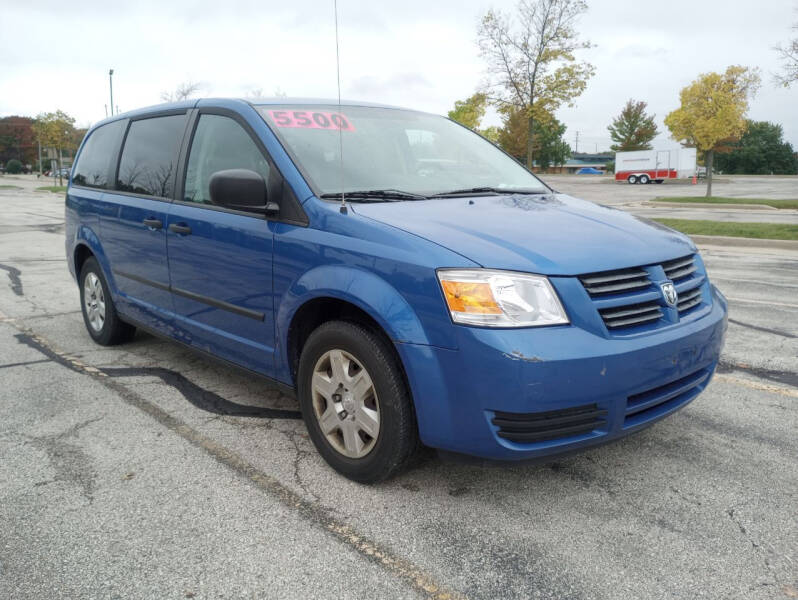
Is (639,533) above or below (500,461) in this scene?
below

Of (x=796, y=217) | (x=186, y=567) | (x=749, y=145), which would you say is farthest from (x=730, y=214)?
(x=749, y=145)

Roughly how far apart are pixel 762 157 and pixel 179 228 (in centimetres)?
7591

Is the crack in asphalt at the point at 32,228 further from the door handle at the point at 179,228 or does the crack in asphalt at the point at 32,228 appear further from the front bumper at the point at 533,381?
the front bumper at the point at 533,381

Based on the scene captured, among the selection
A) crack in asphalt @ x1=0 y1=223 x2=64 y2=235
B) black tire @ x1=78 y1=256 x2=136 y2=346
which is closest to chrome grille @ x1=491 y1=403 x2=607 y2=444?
black tire @ x1=78 y1=256 x2=136 y2=346

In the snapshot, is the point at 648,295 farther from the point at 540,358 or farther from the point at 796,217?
the point at 796,217

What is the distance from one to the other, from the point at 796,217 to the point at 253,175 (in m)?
19.3

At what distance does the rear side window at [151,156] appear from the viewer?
4.16m

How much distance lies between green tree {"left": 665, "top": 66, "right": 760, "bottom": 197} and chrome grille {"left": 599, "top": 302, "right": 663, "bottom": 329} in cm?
2627

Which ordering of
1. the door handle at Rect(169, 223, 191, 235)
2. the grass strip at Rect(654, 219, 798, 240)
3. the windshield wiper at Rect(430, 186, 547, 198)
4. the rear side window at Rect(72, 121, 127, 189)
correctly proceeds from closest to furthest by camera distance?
the windshield wiper at Rect(430, 186, 547, 198) → the door handle at Rect(169, 223, 191, 235) → the rear side window at Rect(72, 121, 127, 189) → the grass strip at Rect(654, 219, 798, 240)

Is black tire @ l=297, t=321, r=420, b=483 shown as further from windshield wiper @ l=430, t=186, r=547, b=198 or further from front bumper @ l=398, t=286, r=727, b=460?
windshield wiper @ l=430, t=186, r=547, b=198

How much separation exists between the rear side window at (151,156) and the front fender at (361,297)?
152 centimetres

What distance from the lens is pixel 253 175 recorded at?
3176 mm

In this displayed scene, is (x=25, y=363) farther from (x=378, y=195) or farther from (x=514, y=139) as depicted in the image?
(x=514, y=139)

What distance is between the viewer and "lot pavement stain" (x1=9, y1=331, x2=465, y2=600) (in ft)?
7.51
